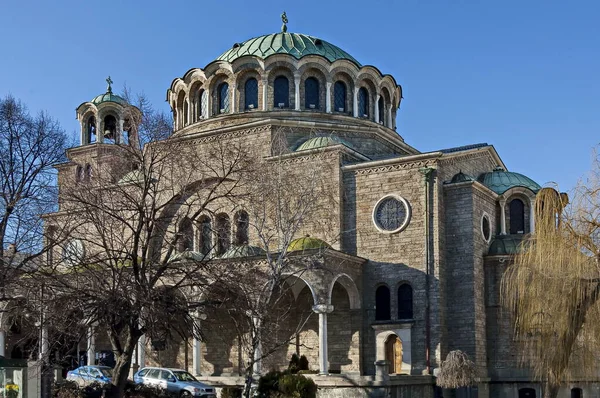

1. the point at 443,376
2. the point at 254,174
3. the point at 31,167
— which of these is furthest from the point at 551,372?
the point at 31,167

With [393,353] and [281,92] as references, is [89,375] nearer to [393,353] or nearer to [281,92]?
[393,353]

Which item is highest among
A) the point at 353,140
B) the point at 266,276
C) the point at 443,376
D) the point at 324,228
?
the point at 353,140

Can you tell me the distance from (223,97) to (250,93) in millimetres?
1296

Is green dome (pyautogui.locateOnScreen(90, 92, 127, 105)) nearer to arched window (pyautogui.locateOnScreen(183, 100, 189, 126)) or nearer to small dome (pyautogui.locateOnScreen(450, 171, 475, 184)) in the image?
arched window (pyautogui.locateOnScreen(183, 100, 189, 126))

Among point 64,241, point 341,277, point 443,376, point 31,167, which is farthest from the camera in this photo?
point 341,277

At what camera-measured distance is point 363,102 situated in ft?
Answer: 121

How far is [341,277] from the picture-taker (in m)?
29.4

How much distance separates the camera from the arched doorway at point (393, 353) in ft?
Answer: 96.5

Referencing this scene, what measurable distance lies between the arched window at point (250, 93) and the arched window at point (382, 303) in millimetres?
9968

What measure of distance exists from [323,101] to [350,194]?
18.8ft

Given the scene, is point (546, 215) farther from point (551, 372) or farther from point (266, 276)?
point (266, 276)

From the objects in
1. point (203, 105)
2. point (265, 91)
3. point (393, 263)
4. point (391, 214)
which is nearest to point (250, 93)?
point (265, 91)

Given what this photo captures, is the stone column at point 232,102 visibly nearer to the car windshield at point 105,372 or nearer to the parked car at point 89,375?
the car windshield at point 105,372

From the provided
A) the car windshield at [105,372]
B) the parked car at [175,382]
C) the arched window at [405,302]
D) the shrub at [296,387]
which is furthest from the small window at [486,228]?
the car windshield at [105,372]
